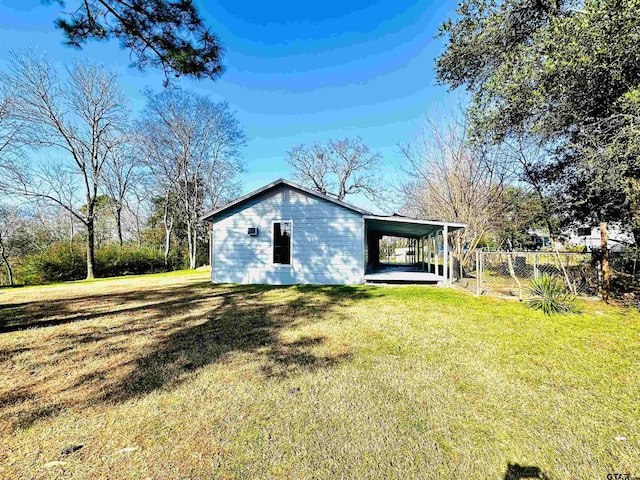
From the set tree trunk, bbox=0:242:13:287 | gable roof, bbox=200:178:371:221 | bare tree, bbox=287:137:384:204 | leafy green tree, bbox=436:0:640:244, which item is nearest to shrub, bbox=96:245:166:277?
tree trunk, bbox=0:242:13:287

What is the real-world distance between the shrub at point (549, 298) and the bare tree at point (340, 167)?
20.2m

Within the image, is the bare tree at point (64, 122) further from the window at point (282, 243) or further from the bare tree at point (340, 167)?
the bare tree at point (340, 167)

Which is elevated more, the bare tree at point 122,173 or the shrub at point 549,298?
the bare tree at point 122,173

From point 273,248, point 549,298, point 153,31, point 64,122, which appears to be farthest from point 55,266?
point 549,298

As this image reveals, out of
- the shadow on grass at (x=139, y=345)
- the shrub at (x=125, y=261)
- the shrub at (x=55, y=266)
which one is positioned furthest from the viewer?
the shrub at (x=125, y=261)

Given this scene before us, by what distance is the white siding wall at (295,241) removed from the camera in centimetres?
1091

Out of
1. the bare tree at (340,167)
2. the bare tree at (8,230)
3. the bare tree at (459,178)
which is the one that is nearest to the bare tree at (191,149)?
the bare tree at (340,167)

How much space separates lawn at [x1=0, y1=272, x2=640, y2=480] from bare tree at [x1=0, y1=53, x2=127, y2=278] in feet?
44.4

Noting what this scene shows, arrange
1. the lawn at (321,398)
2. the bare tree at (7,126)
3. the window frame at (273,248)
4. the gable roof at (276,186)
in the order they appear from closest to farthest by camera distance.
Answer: the lawn at (321,398) → the gable roof at (276,186) → the window frame at (273,248) → the bare tree at (7,126)

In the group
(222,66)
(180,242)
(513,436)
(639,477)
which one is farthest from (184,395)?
(180,242)

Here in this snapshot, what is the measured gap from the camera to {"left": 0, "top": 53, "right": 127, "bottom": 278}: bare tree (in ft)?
48.9

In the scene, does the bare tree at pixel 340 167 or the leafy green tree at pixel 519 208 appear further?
the bare tree at pixel 340 167

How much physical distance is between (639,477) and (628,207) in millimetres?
7321

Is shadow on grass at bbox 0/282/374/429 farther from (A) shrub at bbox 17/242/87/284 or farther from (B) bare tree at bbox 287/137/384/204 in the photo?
(B) bare tree at bbox 287/137/384/204
